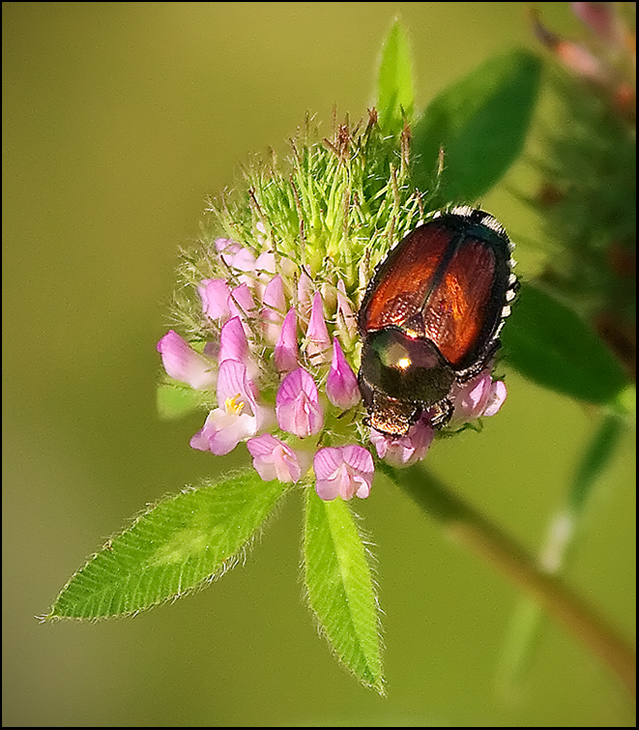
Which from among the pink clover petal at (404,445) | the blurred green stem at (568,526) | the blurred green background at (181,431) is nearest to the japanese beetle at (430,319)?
the pink clover petal at (404,445)

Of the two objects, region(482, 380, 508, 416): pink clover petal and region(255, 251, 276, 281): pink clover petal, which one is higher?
region(255, 251, 276, 281): pink clover petal

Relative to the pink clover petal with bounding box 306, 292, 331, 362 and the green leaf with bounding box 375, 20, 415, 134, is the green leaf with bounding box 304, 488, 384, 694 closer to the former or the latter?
the pink clover petal with bounding box 306, 292, 331, 362

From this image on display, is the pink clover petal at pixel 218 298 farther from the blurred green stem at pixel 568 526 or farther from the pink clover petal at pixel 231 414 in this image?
the blurred green stem at pixel 568 526

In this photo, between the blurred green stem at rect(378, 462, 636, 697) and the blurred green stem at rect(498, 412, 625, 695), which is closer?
the blurred green stem at rect(378, 462, 636, 697)

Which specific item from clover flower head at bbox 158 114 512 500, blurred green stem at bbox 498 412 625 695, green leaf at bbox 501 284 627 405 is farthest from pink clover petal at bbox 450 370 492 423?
blurred green stem at bbox 498 412 625 695

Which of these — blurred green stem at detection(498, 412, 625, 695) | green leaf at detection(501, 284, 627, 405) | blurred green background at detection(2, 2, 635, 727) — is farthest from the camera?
blurred green background at detection(2, 2, 635, 727)

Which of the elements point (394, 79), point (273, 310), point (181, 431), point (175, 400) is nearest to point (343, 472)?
point (273, 310)

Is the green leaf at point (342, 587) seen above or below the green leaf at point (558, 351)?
below
